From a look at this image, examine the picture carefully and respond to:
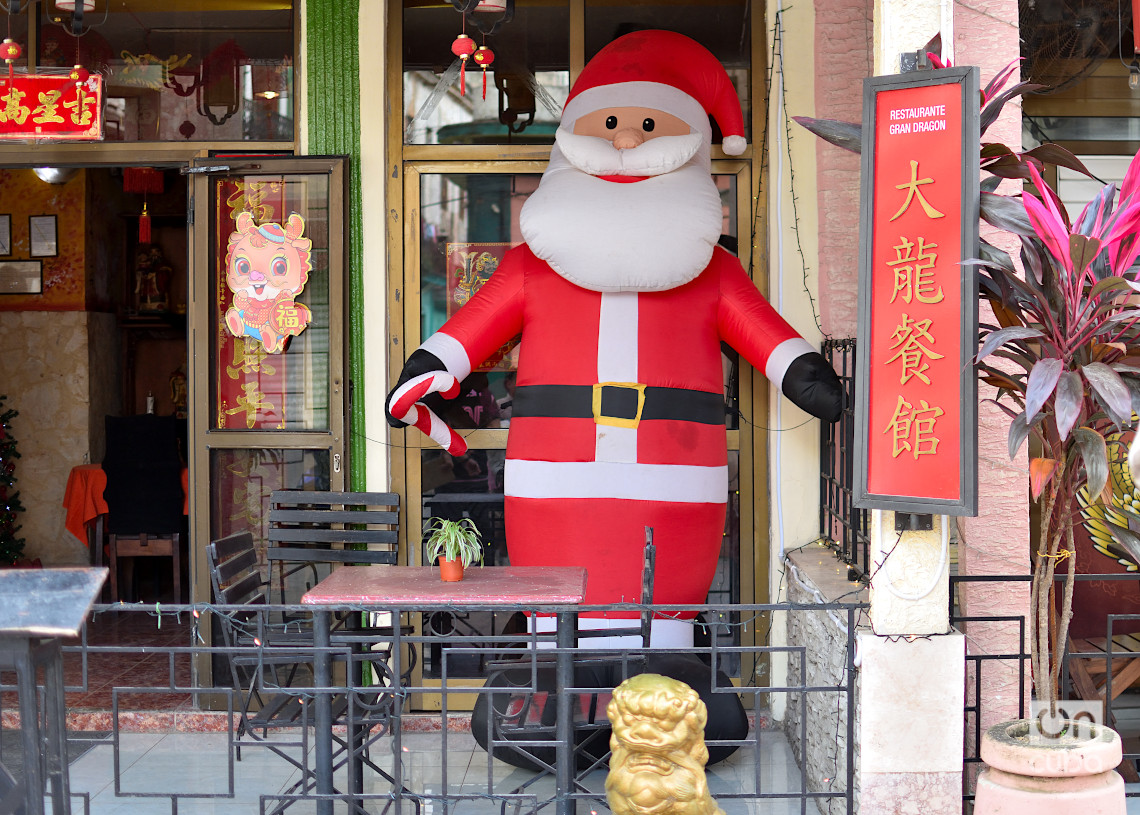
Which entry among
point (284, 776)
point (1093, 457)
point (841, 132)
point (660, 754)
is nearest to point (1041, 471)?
point (1093, 457)

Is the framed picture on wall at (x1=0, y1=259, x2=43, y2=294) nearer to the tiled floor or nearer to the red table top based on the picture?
the tiled floor

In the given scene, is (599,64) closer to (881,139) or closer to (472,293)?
(472,293)

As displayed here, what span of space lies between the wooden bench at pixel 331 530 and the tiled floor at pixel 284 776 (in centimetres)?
80

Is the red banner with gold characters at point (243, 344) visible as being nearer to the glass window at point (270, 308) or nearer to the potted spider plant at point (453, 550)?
the glass window at point (270, 308)

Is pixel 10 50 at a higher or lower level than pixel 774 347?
higher

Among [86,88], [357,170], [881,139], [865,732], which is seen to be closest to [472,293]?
[357,170]

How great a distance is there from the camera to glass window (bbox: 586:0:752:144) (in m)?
4.84

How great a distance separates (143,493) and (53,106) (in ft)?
9.12

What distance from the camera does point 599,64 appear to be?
4.47 metres

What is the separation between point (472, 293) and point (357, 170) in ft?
2.44

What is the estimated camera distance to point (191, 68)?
4.84 m

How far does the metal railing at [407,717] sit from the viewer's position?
10.5 feet

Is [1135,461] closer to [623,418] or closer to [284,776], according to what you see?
[623,418]

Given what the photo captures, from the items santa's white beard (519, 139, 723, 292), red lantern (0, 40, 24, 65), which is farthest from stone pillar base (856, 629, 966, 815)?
red lantern (0, 40, 24, 65)
